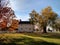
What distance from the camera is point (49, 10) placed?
97.2 metres

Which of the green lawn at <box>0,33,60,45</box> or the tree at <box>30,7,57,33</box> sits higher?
the tree at <box>30,7,57,33</box>

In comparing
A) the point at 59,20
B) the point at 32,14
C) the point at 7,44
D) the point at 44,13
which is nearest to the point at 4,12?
the point at 7,44

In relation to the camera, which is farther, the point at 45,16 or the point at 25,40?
the point at 45,16

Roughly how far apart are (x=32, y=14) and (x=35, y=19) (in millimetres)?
3238

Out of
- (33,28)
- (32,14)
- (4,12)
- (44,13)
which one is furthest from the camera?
(33,28)

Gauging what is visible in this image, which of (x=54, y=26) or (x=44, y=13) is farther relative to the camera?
(x=54, y=26)

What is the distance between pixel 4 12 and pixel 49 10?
7196 centimetres

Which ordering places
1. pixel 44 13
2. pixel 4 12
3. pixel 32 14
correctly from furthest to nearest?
1. pixel 32 14
2. pixel 44 13
3. pixel 4 12

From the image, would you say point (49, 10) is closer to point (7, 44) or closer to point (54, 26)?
point (54, 26)

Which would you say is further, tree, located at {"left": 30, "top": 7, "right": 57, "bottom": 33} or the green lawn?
tree, located at {"left": 30, "top": 7, "right": 57, "bottom": 33}

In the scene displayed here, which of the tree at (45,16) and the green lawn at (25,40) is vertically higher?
the tree at (45,16)

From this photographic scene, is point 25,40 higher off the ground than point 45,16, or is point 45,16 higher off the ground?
point 45,16

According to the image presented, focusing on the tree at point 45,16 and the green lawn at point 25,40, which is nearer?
the green lawn at point 25,40

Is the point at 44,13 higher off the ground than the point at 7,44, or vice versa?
the point at 44,13
